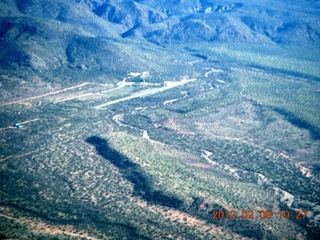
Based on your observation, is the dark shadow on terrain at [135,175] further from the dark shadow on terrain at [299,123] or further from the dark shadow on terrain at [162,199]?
the dark shadow on terrain at [299,123]

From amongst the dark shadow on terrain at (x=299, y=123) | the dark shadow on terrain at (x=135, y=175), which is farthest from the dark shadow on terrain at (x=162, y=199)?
the dark shadow on terrain at (x=299, y=123)

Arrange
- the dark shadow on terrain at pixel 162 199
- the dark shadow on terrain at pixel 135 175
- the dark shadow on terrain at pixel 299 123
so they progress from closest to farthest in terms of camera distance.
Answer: the dark shadow on terrain at pixel 162 199
the dark shadow on terrain at pixel 135 175
the dark shadow on terrain at pixel 299 123

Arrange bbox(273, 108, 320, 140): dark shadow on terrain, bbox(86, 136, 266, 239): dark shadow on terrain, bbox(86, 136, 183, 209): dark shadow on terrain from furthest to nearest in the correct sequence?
bbox(273, 108, 320, 140): dark shadow on terrain
bbox(86, 136, 183, 209): dark shadow on terrain
bbox(86, 136, 266, 239): dark shadow on terrain

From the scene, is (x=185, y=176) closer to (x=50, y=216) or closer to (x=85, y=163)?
(x=85, y=163)

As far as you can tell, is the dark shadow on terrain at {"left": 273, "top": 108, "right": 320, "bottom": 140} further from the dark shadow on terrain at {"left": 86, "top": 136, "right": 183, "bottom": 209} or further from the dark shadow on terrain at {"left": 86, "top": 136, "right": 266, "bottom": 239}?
the dark shadow on terrain at {"left": 86, "top": 136, "right": 183, "bottom": 209}

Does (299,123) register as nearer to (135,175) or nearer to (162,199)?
(135,175)

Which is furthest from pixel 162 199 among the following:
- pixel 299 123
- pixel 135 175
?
pixel 299 123

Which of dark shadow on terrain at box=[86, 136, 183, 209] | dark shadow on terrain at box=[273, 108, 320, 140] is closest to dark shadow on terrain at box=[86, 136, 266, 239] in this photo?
dark shadow on terrain at box=[86, 136, 183, 209]
